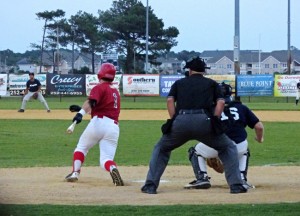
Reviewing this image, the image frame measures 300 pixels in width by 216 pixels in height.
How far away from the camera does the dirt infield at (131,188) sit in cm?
925

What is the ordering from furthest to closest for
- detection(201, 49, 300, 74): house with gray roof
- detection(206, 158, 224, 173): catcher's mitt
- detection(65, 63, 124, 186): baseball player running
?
detection(201, 49, 300, 74): house with gray roof → detection(65, 63, 124, 186): baseball player running → detection(206, 158, 224, 173): catcher's mitt

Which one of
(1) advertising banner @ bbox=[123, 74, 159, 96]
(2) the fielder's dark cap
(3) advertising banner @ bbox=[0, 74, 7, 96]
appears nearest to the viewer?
(2) the fielder's dark cap

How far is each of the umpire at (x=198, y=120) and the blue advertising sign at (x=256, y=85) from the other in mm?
34747

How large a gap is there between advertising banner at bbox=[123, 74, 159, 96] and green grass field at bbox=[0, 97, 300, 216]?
1849 centimetres

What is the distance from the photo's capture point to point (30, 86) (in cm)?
3209

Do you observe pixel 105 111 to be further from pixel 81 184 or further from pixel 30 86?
pixel 30 86

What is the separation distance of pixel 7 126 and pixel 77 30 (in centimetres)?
4881

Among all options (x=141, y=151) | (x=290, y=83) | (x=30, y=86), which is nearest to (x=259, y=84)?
(x=290, y=83)

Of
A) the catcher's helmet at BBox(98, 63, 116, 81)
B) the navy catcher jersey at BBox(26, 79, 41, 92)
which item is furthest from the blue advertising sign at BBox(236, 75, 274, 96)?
the catcher's helmet at BBox(98, 63, 116, 81)

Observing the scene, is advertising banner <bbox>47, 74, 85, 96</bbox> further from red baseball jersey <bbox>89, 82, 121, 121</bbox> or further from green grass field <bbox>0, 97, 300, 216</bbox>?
red baseball jersey <bbox>89, 82, 121, 121</bbox>

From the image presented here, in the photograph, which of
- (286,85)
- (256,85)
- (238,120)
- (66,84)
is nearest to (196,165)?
(238,120)

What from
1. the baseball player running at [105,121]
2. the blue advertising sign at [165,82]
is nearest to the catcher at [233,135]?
the baseball player running at [105,121]

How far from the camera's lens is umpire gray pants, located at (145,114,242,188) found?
9656 mm

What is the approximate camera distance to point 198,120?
963 centimetres
